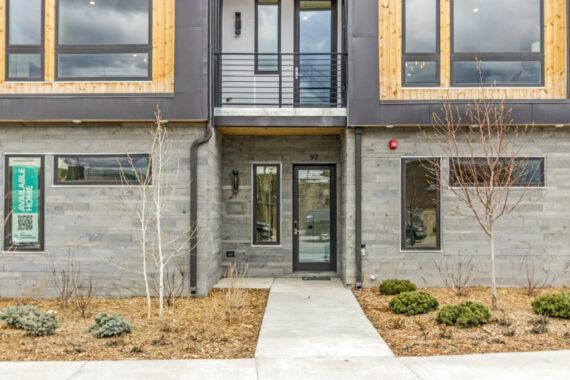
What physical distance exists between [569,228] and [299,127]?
5.30 metres

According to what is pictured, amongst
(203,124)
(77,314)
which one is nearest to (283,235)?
(203,124)

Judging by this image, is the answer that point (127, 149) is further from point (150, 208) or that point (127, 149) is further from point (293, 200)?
point (293, 200)

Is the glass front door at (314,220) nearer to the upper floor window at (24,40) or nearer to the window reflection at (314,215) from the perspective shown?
the window reflection at (314,215)

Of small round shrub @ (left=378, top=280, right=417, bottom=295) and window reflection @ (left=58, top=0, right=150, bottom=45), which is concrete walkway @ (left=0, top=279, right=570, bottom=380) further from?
window reflection @ (left=58, top=0, right=150, bottom=45)

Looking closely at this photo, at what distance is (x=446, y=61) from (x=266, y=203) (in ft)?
14.8

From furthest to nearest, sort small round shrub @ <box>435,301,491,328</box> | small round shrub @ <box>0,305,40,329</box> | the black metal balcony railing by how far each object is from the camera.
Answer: the black metal balcony railing < small round shrub @ <box>0,305,40,329</box> < small round shrub @ <box>435,301,491,328</box>

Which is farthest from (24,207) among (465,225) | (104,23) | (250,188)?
(465,225)

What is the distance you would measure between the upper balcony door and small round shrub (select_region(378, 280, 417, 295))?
3936 mm

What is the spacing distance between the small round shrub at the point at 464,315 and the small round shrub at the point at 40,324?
198 inches

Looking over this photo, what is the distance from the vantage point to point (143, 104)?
7.60 m

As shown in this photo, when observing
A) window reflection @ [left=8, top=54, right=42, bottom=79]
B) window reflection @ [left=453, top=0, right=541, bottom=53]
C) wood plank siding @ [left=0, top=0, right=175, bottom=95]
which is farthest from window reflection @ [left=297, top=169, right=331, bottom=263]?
window reflection @ [left=8, top=54, right=42, bottom=79]

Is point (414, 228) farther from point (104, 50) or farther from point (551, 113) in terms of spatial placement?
point (104, 50)

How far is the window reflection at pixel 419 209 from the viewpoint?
8.26 meters

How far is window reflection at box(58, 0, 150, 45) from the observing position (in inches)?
305
